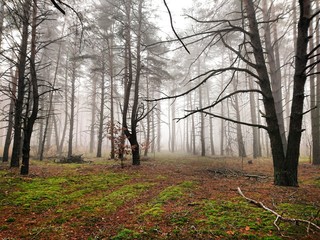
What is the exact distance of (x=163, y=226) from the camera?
3490 mm

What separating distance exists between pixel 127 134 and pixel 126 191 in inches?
199

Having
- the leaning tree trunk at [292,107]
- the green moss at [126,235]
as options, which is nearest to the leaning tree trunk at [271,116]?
the leaning tree trunk at [292,107]

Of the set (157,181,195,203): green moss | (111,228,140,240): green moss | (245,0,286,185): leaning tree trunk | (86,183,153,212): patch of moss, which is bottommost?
(111,228,140,240): green moss

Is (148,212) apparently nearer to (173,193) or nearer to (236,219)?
(173,193)

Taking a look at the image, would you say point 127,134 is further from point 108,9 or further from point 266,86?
point 108,9

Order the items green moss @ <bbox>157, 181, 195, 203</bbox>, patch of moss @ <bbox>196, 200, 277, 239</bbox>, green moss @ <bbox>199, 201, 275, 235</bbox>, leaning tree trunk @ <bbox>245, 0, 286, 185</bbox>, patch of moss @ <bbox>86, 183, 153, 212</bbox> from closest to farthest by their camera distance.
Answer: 1. patch of moss @ <bbox>196, 200, 277, 239</bbox>
2. green moss @ <bbox>199, 201, 275, 235</bbox>
3. patch of moss @ <bbox>86, 183, 153, 212</bbox>
4. green moss @ <bbox>157, 181, 195, 203</bbox>
5. leaning tree trunk @ <bbox>245, 0, 286, 185</bbox>

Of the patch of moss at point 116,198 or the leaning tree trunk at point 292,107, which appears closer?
the patch of moss at point 116,198

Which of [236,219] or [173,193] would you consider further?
[173,193]

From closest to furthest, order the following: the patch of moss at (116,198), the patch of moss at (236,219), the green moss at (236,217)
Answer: the patch of moss at (236,219)
the green moss at (236,217)
the patch of moss at (116,198)

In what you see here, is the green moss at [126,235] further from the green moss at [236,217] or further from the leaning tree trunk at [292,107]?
the leaning tree trunk at [292,107]

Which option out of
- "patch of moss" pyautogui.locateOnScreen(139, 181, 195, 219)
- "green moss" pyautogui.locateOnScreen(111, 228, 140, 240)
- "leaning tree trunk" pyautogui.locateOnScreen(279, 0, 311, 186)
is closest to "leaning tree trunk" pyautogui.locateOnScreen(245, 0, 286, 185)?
"leaning tree trunk" pyautogui.locateOnScreen(279, 0, 311, 186)

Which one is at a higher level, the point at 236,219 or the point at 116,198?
the point at 236,219

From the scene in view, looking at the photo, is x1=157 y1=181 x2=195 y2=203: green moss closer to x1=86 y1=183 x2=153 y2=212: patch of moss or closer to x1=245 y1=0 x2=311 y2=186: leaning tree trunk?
x1=86 y1=183 x2=153 y2=212: patch of moss

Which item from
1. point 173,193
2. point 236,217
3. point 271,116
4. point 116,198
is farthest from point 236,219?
point 271,116
